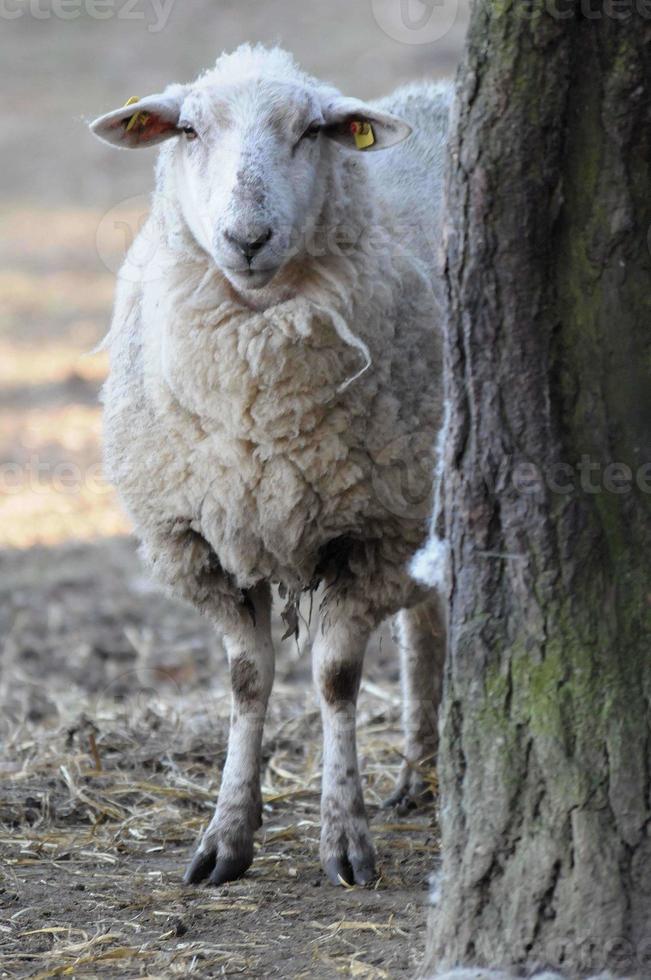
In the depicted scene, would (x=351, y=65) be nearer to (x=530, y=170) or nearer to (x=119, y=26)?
(x=119, y=26)

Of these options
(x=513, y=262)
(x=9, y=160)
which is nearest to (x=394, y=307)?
(x=513, y=262)

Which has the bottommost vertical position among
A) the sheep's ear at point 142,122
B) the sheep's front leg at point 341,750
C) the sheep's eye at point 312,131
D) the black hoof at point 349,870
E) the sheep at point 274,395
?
the black hoof at point 349,870

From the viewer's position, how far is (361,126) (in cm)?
382

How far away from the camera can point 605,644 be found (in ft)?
8.48

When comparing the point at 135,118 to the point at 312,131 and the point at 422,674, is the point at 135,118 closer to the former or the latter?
the point at 312,131

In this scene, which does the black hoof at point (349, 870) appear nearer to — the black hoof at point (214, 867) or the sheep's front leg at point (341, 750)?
the sheep's front leg at point (341, 750)

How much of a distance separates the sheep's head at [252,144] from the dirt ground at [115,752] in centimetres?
37

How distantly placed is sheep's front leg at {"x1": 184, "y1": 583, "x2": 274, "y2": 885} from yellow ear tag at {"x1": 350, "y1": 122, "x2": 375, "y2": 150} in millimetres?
1255

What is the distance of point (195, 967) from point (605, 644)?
1.13 metres

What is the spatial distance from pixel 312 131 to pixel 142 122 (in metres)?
0.51

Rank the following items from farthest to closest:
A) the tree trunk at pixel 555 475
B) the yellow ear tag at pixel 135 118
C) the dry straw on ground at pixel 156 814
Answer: the yellow ear tag at pixel 135 118
the dry straw on ground at pixel 156 814
the tree trunk at pixel 555 475

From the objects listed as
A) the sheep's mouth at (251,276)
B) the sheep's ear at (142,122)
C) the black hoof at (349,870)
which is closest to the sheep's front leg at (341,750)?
the black hoof at (349,870)

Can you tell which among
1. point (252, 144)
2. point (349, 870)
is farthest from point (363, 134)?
point (349, 870)

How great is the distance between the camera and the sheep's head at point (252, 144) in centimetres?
347
